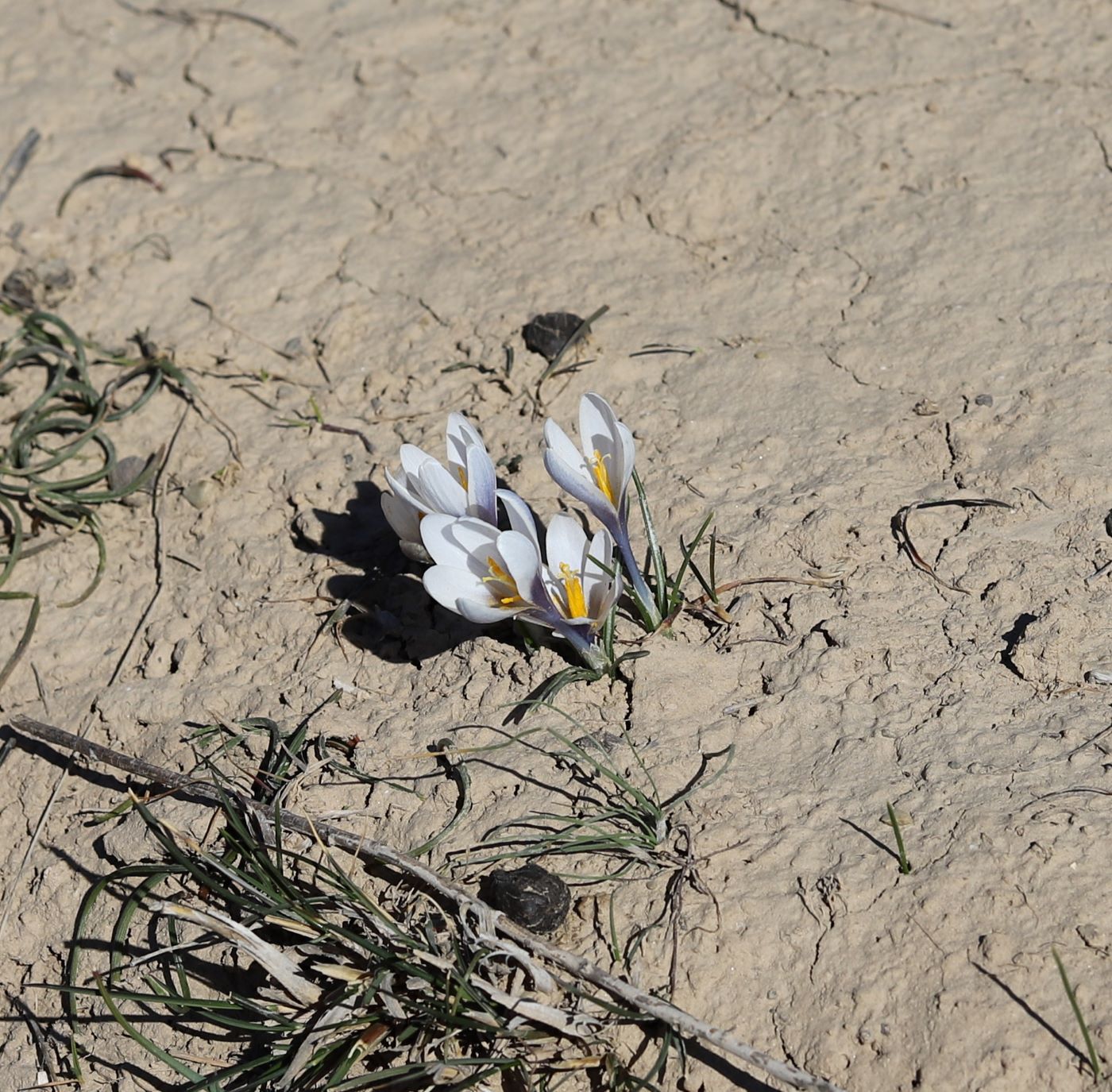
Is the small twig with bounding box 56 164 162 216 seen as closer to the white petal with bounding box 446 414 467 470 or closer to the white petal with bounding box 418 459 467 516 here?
the white petal with bounding box 446 414 467 470

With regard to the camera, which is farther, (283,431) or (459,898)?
(283,431)

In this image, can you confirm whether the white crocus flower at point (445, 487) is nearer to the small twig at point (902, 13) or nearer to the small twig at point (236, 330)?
the small twig at point (236, 330)

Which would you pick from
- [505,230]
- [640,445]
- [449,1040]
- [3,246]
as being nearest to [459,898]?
[449,1040]

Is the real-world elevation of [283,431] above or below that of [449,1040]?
above

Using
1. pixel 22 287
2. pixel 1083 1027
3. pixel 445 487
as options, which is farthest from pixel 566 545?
pixel 22 287

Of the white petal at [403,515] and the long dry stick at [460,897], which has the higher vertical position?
the white petal at [403,515]

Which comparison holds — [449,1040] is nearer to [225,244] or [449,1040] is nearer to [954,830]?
[954,830]

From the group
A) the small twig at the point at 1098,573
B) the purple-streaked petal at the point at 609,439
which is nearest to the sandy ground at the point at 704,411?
the small twig at the point at 1098,573

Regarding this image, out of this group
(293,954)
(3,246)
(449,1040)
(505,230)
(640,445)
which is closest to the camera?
(449,1040)
